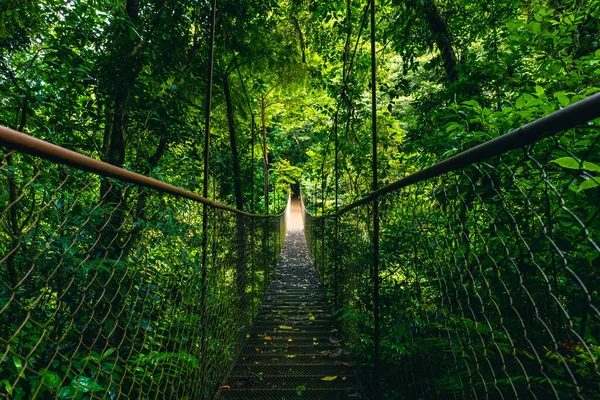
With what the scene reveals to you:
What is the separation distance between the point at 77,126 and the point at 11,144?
2.00 meters

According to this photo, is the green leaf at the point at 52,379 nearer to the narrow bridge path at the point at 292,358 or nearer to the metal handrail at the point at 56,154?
the metal handrail at the point at 56,154

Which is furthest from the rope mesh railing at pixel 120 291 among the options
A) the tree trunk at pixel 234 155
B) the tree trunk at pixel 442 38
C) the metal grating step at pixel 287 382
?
the tree trunk at pixel 442 38

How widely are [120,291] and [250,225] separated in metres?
1.73

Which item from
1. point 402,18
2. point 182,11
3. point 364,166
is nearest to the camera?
point 182,11

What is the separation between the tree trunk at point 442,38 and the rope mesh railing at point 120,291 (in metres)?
2.39

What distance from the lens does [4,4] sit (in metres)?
1.69

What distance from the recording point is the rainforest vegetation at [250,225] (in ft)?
2.39

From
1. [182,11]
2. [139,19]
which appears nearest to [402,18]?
[182,11]

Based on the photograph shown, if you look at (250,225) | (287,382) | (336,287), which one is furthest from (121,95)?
(336,287)

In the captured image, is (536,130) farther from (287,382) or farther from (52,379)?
(287,382)

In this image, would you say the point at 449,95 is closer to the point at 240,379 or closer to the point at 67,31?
the point at 240,379

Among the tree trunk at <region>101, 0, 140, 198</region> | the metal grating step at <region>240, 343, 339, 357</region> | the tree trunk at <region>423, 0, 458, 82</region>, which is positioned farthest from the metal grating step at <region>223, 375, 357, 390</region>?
the tree trunk at <region>423, 0, 458, 82</region>

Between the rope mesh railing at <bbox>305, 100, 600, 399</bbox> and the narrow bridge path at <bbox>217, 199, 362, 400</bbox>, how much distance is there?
244 mm

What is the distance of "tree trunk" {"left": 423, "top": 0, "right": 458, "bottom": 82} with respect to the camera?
108 inches
